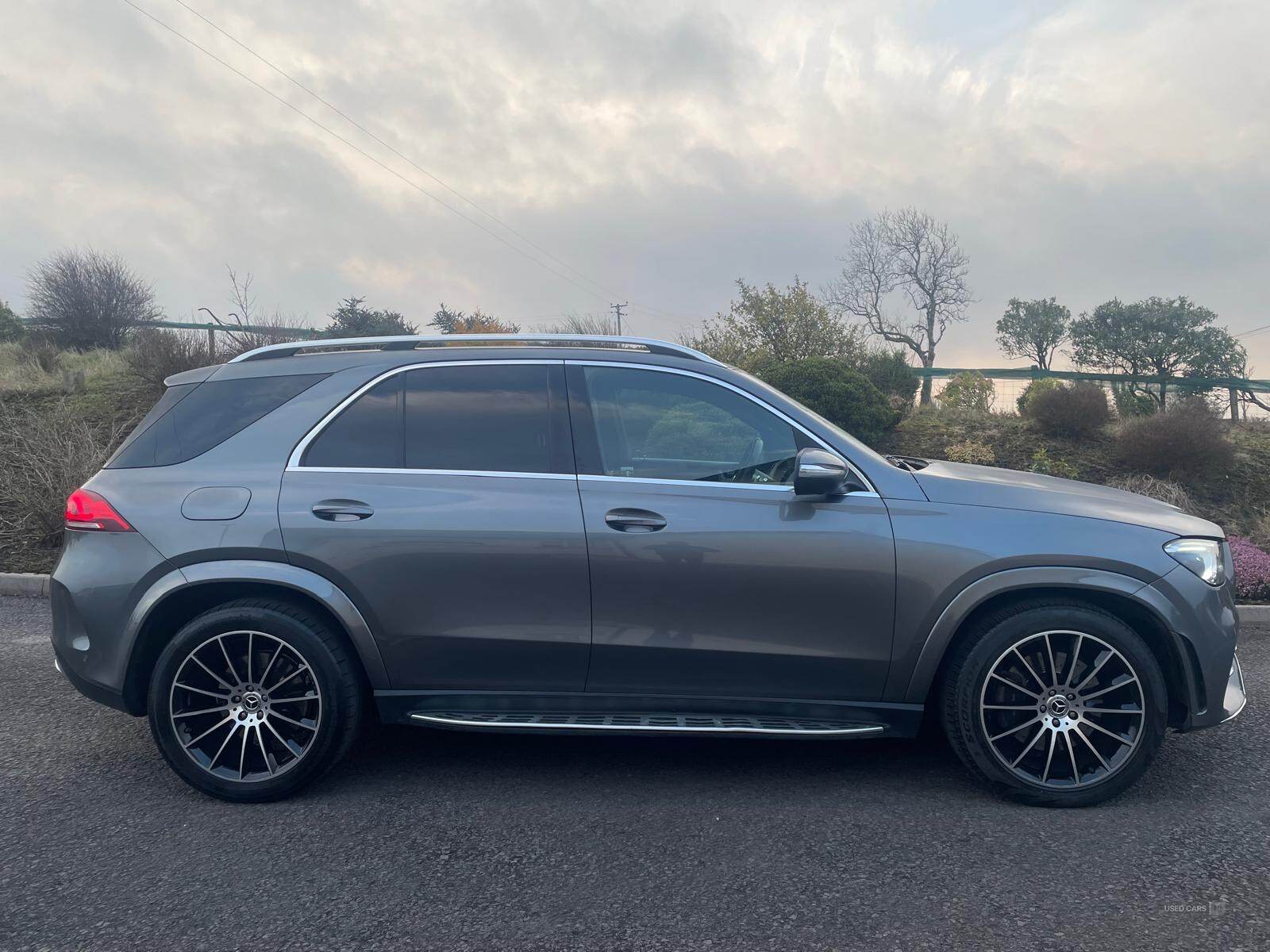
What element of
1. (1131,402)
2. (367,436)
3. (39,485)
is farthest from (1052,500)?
(1131,402)

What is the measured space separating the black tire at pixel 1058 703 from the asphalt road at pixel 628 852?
0.46 feet

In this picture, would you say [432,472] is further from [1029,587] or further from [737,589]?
[1029,587]

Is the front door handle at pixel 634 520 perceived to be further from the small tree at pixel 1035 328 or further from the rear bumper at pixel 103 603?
the small tree at pixel 1035 328

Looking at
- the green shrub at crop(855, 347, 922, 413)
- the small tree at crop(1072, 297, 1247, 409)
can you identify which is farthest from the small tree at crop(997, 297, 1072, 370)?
the green shrub at crop(855, 347, 922, 413)

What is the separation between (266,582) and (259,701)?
1.64 ft

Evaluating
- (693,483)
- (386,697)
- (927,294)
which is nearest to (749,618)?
(693,483)

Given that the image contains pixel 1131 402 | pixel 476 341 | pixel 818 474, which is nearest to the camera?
pixel 818 474

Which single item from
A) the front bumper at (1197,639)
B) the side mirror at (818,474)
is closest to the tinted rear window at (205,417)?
the side mirror at (818,474)

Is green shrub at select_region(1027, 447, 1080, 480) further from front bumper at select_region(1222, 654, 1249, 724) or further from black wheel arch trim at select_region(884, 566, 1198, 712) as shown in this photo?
black wheel arch trim at select_region(884, 566, 1198, 712)

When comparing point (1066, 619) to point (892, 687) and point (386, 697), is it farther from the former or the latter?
point (386, 697)

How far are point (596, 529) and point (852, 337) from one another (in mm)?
11772

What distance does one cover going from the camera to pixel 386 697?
369cm

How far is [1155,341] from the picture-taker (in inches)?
1088

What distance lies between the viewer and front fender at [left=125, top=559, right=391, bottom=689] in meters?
3.59
